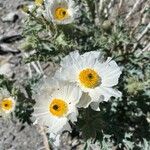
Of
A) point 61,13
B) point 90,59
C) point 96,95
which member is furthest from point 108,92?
point 61,13

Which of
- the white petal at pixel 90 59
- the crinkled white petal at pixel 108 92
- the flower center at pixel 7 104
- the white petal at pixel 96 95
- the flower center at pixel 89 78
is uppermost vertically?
the white petal at pixel 90 59

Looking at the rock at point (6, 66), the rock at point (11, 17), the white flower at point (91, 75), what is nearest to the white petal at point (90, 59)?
the white flower at point (91, 75)

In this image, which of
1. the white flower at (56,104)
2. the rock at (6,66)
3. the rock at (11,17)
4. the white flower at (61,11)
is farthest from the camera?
the rock at (11,17)

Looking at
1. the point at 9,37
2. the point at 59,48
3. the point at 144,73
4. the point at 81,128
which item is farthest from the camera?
the point at 9,37

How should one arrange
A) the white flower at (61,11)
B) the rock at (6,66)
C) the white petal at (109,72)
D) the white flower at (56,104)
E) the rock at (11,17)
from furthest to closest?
the rock at (11,17) < the rock at (6,66) < the white flower at (61,11) < the white petal at (109,72) < the white flower at (56,104)

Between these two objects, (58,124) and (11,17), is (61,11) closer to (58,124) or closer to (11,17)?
(58,124)

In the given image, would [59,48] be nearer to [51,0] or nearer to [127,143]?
[51,0]

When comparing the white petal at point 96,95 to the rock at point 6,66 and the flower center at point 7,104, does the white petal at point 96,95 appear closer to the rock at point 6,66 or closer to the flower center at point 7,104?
the flower center at point 7,104

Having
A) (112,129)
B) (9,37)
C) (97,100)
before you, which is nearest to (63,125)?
(97,100)
